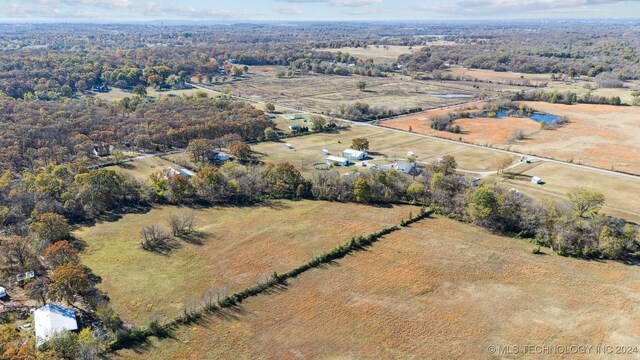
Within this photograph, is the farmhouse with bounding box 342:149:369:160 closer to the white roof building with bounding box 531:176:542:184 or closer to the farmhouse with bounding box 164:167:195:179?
the farmhouse with bounding box 164:167:195:179

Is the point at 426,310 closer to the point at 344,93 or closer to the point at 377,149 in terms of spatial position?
the point at 377,149

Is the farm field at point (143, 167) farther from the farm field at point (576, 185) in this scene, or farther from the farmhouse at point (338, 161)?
the farm field at point (576, 185)

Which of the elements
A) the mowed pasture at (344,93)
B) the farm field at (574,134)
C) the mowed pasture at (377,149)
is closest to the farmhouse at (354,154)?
the mowed pasture at (377,149)

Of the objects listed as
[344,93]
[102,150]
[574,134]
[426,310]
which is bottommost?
[426,310]

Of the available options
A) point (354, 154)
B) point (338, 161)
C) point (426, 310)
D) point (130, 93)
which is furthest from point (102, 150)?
point (130, 93)

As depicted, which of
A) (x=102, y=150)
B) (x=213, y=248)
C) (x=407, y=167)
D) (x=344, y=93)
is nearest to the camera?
(x=213, y=248)

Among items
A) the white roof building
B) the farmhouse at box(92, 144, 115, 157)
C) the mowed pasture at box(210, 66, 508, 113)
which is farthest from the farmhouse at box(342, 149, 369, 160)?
the farmhouse at box(92, 144, 115, 157)

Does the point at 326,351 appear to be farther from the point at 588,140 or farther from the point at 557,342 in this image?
the point at 588,140
